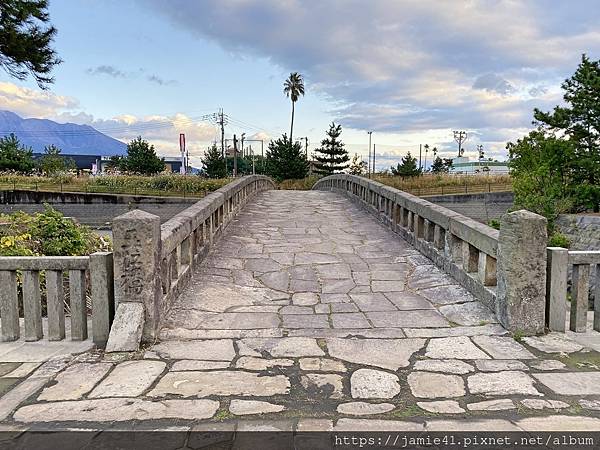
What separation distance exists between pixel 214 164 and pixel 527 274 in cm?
5436

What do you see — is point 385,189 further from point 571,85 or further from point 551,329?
point 571,85

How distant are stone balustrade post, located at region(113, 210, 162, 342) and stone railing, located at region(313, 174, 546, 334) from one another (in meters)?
2.94

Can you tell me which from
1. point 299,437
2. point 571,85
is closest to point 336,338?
point 299,437

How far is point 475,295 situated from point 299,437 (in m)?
2.95

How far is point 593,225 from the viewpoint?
2108cm

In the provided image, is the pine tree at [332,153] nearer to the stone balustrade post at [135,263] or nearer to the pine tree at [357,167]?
the pine tree at [357,167]

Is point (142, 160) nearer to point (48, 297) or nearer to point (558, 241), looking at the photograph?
point (558, 241)

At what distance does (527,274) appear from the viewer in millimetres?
3889

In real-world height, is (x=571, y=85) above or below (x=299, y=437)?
above

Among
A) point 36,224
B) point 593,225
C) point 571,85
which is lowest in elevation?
point 593,225

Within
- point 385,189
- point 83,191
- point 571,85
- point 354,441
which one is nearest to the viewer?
point 354,441

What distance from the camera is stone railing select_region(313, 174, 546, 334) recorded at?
12.7 feet

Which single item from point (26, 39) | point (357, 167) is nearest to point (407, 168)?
point (357, 167)

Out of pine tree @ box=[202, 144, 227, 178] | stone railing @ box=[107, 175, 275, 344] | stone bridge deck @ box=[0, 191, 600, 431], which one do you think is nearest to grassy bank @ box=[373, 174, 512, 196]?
pine tree @ box=[202, 144, 227, 178]
